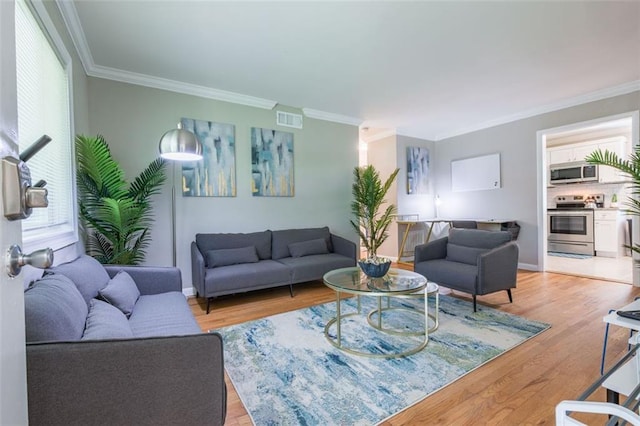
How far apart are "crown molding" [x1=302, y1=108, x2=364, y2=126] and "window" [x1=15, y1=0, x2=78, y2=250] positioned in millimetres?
2928

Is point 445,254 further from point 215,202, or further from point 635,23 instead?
point 215,202

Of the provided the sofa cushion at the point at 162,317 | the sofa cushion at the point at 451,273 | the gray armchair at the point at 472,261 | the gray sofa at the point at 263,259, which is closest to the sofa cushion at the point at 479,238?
the gray armchair at the point at 472,261

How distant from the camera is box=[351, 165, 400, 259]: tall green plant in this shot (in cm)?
461

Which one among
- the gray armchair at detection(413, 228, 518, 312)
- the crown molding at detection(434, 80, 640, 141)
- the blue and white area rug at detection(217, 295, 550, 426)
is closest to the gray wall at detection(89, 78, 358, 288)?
the blue and white area rug at detection(217, 295, 550, 426)

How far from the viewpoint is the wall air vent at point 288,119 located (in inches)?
168

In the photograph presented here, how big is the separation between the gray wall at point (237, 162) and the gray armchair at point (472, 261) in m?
1.74

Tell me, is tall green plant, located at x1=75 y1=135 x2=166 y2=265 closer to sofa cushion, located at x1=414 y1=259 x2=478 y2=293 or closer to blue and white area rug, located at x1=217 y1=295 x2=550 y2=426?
blue and white area rug, located at x1=217 y1=295 x2=550 y2=426

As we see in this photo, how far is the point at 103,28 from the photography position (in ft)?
8.07

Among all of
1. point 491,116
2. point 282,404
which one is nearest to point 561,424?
point 282,404

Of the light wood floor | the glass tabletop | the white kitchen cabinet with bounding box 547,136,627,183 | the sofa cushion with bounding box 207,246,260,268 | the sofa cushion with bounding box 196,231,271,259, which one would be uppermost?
the white kitchen cabinet with bounding box 547,136,627,183

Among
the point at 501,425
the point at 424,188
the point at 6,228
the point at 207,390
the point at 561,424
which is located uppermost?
the point at 424,188

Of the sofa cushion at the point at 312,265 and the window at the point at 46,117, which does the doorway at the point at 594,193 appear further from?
the window at the point at 46,117

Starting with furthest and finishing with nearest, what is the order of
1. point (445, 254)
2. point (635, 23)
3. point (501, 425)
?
point (445, 254), point (635, 23), point (501, 425)

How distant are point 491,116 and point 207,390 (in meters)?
5.79
